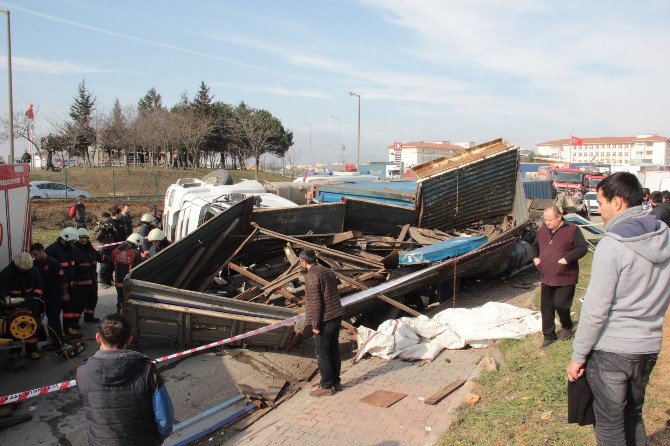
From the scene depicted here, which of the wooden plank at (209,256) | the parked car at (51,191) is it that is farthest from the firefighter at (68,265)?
the parked car at (51,191)

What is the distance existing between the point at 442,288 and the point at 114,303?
651 centimetres

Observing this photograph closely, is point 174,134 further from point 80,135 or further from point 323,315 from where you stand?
point 323,315

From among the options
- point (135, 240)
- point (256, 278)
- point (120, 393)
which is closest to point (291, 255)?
point (256, 278)

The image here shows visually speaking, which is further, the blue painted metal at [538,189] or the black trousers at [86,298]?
the blue painted metal at [538,189]

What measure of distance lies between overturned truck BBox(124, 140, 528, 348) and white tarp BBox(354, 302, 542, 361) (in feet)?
1.67

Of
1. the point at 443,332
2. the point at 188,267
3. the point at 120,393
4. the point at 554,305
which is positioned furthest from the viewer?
the point at 188,267

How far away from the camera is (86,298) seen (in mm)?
8797

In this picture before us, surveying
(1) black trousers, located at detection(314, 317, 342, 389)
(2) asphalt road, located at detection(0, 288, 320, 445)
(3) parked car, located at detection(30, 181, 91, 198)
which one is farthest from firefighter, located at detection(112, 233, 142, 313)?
(3) parked car, located at detection(30, 181, 91, 198)

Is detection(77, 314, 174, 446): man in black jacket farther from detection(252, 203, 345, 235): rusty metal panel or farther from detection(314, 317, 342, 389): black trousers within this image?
detection(252, 203, 345, 235): rusty metal panel

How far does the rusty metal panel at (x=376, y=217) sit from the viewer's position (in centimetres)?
1119

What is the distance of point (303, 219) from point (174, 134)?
34.4m

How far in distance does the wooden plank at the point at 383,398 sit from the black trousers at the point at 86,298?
5.29 metres

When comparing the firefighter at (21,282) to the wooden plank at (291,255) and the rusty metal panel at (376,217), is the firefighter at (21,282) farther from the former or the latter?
the rusty metal panel at (376,217)

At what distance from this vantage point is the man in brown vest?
6.10 m
